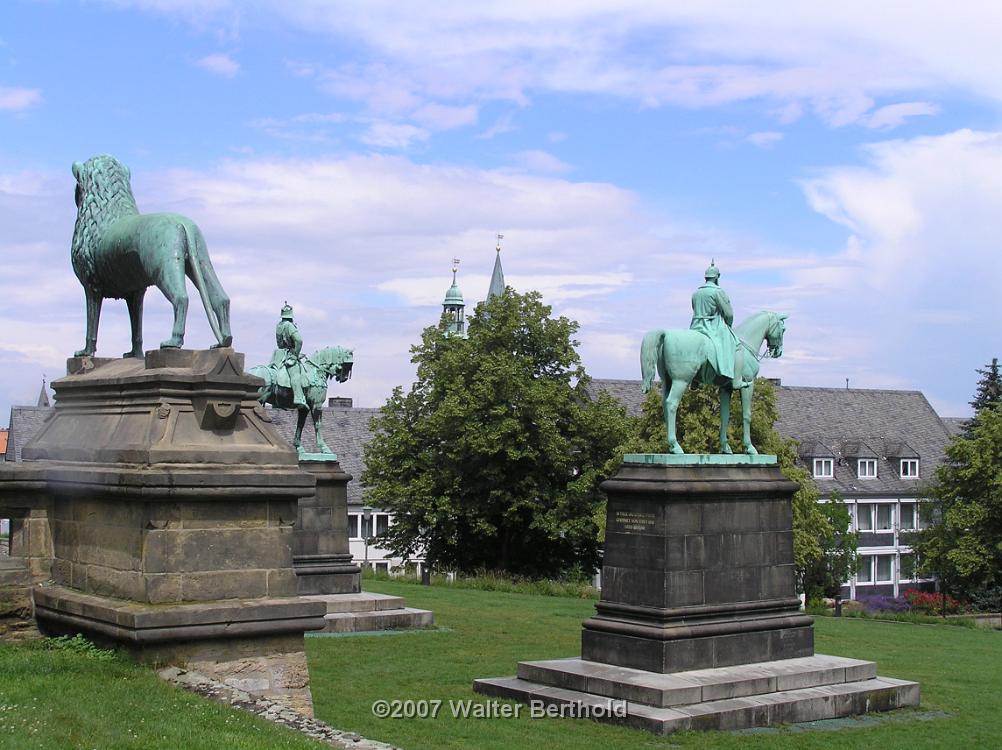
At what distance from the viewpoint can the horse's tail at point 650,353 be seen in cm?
1517

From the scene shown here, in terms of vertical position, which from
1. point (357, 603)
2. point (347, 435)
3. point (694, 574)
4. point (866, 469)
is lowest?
point (357, 603)

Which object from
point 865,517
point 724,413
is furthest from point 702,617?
point 865,517

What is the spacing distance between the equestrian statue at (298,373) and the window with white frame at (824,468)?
146 ft

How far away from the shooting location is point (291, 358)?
23.0 metres

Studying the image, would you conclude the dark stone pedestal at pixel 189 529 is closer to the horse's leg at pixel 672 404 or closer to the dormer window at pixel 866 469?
the horse's leg at pixel 672 404

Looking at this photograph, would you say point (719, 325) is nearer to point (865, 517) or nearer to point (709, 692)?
point (709, 692)

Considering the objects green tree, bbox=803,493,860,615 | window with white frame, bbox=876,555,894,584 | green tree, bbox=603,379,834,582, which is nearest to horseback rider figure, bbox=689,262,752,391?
green tree, bbox=603,379,834,582

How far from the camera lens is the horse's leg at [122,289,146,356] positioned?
12.1 meters

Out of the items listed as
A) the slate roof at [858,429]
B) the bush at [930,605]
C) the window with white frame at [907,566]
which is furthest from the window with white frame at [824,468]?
the bush at [930,605]

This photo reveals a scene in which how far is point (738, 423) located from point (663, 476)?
2805cm

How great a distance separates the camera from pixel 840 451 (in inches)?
2559

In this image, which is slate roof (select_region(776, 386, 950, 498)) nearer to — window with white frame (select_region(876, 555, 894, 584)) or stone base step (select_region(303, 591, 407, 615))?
window with white frame (select_region(876, 555, 894, 584))

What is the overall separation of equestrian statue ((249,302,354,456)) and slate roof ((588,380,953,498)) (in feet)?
126

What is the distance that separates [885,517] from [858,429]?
→ 197 inches
